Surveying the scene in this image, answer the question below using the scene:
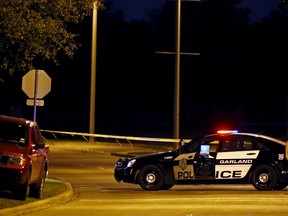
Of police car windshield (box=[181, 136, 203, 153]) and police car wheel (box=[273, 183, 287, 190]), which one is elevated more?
police car windshield (box=[181, 136, 203, 153])

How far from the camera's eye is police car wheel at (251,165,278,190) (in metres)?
20.1

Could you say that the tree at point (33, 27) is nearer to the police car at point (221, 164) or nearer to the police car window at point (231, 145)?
the police car at point (221, 164)

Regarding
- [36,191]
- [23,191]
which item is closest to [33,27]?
[36,191]

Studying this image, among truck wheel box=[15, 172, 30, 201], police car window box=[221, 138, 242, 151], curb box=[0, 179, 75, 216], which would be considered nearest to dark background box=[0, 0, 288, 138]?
police car window box=[221, 138, 242, 151]

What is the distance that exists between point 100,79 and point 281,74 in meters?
13.7

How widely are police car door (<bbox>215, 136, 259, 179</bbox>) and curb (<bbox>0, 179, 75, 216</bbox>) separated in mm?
3706

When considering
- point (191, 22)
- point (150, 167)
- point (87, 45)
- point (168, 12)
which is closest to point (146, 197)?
point (150, 167)

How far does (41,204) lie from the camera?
1633 cm

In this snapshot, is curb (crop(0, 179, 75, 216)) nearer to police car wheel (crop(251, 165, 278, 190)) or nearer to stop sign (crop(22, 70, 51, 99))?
stop sign (crop(22, 70, 51, 99))

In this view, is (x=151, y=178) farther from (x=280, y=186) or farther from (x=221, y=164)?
(x=280, y=186)

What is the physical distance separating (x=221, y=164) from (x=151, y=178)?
68.1 inches

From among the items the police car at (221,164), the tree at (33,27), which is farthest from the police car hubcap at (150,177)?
the tree at (33,27)

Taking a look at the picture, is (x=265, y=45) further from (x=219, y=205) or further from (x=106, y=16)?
(x=219, y=205)

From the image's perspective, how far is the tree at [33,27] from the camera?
17.3 m
